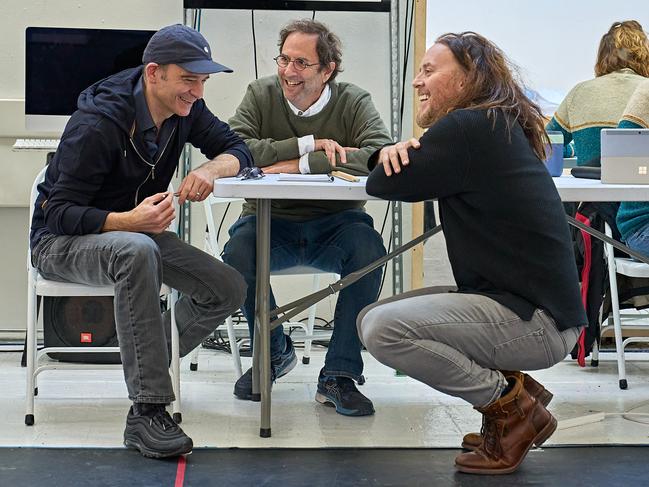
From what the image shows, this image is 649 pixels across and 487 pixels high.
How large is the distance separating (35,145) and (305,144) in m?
1.21

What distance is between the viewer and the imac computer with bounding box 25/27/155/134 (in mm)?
3518

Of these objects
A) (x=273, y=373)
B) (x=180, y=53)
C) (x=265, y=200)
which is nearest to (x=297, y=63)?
(x=180, y=53)

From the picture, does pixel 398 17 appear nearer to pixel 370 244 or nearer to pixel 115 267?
pixel 370 244

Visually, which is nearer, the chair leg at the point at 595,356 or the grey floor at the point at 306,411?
the grey floor at the point at 306,411

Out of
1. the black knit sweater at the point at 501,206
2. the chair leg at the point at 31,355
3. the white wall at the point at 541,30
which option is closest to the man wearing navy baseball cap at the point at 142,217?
the chair leg at the point at 31,355

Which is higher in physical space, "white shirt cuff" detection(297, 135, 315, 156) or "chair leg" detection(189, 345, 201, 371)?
"white shirt cuff" detection(297, 135, 315, 156)

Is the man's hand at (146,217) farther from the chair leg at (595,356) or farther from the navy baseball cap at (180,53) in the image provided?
the chair leg at (595,356)

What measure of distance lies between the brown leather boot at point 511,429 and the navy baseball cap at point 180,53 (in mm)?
1100

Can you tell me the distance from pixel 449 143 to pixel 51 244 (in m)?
1.10

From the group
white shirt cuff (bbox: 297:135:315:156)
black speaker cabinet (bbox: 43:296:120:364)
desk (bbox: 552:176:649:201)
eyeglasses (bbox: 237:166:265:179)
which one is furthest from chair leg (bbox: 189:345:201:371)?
desk (bbox: 552:176:649:201)

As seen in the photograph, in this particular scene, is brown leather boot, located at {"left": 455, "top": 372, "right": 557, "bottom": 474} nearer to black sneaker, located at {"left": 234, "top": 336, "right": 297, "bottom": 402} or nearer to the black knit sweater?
the black knit sweater

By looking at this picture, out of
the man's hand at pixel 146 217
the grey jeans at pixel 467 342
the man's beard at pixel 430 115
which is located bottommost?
the grey jeans at pixel 467 342

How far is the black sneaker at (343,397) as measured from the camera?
9.61 ft

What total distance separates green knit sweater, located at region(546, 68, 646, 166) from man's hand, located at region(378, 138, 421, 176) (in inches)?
59.1
